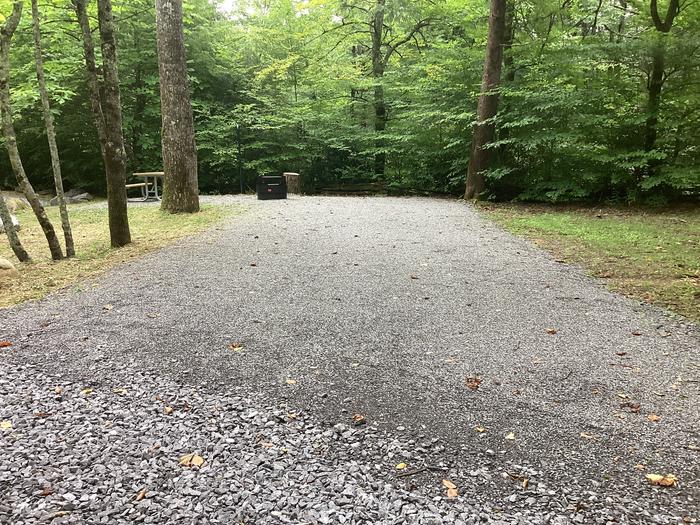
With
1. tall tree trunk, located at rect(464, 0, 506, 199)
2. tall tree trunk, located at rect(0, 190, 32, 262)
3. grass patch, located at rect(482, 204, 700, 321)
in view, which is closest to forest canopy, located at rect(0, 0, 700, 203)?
tall tree trunk, located at rect(464, 0, 506, 199)

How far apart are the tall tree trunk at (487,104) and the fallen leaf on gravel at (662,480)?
29.6 ft

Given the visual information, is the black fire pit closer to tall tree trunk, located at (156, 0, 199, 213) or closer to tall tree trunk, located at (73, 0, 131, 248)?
tall tree trunk, located at (156, 0, 199, 213)

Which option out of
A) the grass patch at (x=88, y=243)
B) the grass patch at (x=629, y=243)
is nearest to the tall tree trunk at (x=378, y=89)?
the grass patch at (x=629, y=243)

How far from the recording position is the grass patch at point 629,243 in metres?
4.23

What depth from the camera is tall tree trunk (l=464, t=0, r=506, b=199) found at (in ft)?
31.6

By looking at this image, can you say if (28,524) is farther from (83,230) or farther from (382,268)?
(83,230)

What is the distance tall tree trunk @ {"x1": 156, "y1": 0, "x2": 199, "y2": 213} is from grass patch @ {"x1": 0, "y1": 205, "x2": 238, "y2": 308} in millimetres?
454

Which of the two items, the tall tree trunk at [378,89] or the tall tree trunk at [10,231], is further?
the tall tree trunk at [378,89]

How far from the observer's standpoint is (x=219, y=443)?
Result: 2090 mm

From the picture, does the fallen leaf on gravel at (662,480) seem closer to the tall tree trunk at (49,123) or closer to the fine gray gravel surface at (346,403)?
the fine gray gravel surface at (346,403)

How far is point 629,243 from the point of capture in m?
6.12

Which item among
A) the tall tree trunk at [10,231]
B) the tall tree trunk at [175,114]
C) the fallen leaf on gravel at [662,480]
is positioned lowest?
the fallen leaf on gravel at [662,480]

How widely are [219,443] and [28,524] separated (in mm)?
715

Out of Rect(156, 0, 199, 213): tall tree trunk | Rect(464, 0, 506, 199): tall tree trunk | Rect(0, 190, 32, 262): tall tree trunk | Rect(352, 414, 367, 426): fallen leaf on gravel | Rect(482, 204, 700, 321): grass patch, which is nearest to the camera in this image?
Rect(352, 414, 367, 426): fallen leaf on gravel
